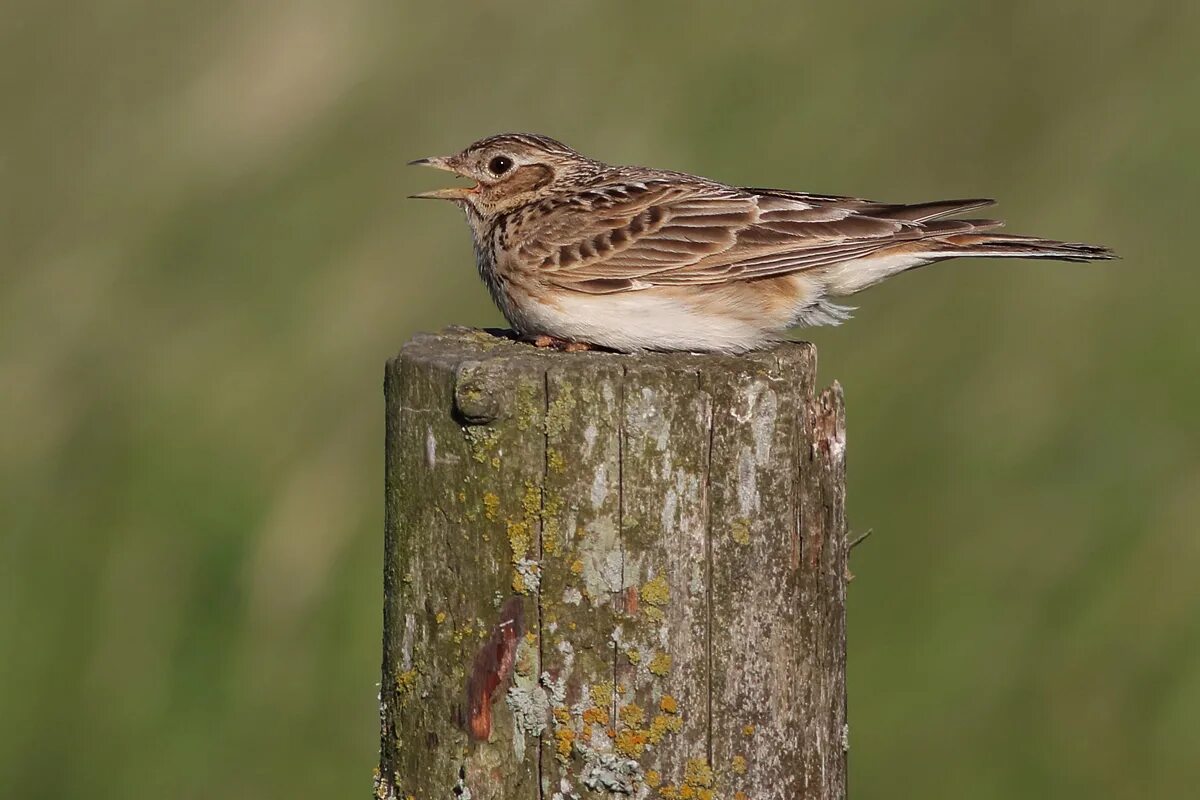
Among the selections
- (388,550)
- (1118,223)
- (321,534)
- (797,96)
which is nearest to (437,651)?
(388,550)

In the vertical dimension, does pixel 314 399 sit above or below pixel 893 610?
above

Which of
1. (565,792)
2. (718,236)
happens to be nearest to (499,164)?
(718,236)

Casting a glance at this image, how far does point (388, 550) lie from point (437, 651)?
42cm

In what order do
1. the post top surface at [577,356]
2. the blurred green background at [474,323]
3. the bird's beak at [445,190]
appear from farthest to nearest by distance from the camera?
the blurred green background at [474,323]
the bird's beak at [445,190]
the post top surface at [577,356]

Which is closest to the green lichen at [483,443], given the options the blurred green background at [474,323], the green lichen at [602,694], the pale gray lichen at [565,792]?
the green lichen at [602,694]

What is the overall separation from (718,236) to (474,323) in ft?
21.2

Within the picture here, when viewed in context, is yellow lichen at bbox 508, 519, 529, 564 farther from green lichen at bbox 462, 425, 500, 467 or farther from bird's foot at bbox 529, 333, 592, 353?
bird's foot at bbox 529, 333, 592, 353

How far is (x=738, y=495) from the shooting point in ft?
18.0

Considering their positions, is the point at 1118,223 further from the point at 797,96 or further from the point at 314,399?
the point at 314,399

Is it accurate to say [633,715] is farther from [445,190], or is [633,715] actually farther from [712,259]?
[445,190]

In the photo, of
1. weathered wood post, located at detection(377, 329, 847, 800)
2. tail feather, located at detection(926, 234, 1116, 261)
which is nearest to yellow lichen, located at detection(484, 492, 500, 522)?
weathered wood post, located at detection(377, 329, 847, 800)

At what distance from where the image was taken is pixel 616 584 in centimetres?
543

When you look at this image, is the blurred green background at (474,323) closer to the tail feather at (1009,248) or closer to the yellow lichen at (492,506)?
the tail feather at (1009,248)

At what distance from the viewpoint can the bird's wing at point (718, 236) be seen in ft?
25.1
